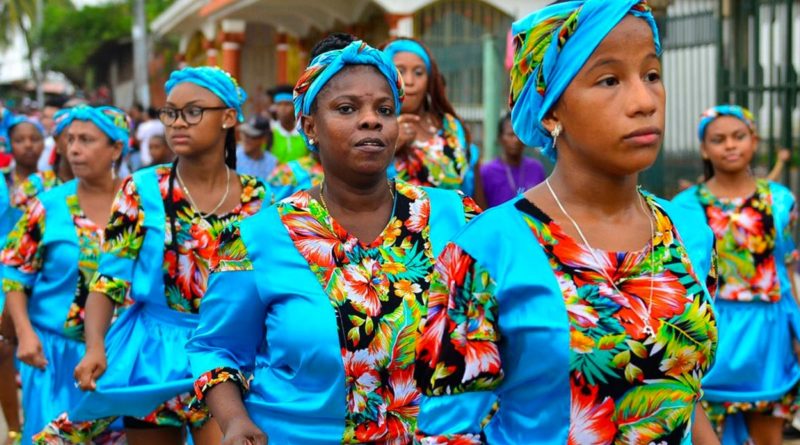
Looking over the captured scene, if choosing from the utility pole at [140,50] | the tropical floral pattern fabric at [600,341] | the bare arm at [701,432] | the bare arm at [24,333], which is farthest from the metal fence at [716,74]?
the utility pole at [140,50]

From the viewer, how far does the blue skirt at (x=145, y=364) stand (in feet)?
17.2

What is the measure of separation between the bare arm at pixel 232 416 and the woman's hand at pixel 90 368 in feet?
4.83

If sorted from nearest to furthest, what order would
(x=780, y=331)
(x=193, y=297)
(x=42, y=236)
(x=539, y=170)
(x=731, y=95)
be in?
(x=193, y=297) → (x=42, y=236) → (x=780, y=331) → (x=539, y=170) → (x=731, y=95)

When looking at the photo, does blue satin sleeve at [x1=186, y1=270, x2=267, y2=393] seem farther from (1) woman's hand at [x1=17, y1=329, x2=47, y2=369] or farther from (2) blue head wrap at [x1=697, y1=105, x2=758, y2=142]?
(2) blue head wrap at [x1=697, y1=105, x2=758, y2=142]

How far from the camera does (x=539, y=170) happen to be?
9.59 m

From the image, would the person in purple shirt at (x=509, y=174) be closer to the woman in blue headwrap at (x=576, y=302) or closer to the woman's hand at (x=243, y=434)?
the woman's hand at (x=243, y=434)

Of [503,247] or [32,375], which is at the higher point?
[503,247]

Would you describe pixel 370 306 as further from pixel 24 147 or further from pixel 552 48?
pixel 24 147

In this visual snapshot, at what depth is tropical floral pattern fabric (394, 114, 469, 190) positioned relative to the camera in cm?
637

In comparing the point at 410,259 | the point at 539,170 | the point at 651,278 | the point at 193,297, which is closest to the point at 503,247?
the point at 651,278

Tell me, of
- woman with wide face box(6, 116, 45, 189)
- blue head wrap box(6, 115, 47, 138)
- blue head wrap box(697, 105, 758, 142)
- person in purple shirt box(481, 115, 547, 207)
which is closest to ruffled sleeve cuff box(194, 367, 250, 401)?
blue head wrap box(697, 105, 758, 142)

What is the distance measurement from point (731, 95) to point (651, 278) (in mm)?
9018

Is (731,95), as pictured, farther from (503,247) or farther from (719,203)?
(503,247)

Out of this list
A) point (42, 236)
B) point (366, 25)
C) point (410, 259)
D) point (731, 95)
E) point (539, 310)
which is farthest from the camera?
point (366, 25)
